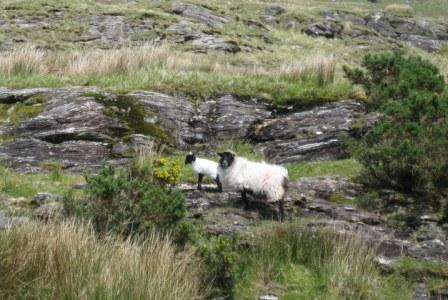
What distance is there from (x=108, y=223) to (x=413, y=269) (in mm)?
4021

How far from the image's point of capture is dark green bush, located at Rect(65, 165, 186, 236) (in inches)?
315

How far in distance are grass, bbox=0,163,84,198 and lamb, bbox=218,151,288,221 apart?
2750 millimetres

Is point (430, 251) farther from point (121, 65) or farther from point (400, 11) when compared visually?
point (400, 11)

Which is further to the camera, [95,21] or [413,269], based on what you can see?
[95,21]

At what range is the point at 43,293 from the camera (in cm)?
607

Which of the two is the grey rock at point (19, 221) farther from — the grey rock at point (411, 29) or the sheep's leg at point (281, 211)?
the grey rock at point (411, 29)

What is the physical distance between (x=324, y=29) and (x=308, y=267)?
37495mm

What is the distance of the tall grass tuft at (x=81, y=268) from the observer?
6082 mm

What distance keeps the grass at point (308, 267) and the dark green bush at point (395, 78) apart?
4.83m

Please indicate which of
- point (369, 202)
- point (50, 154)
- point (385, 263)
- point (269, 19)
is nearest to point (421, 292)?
point (385, 263)

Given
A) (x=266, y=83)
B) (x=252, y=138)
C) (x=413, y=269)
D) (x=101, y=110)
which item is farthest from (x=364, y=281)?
(x=266, y=83)

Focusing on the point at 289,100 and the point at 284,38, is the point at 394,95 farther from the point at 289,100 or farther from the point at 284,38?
the point at 284,38

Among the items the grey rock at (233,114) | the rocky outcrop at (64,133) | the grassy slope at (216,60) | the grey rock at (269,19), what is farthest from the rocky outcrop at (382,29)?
the rocky outcrop at (64,133)

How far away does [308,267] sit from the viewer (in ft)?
27.1
